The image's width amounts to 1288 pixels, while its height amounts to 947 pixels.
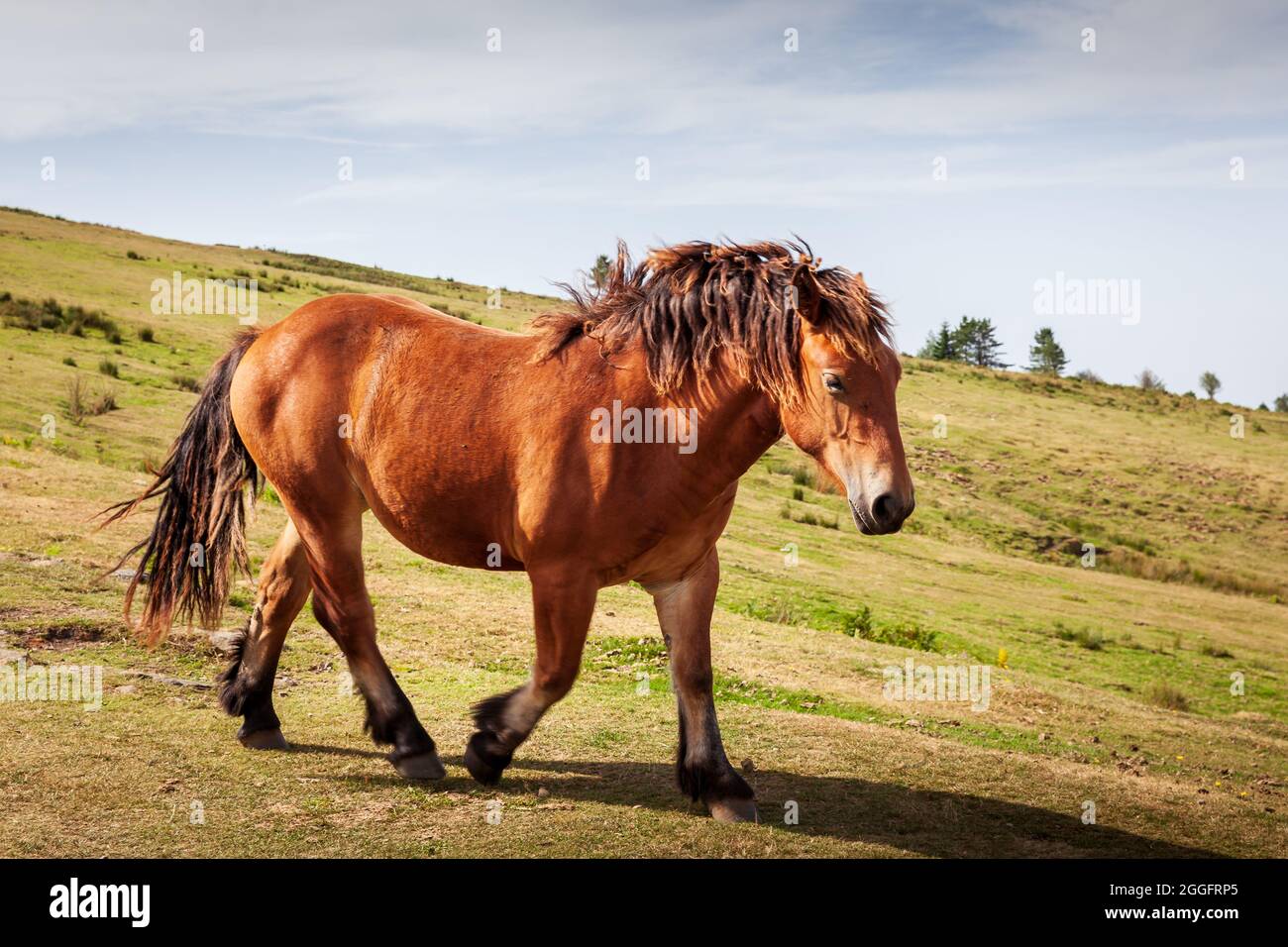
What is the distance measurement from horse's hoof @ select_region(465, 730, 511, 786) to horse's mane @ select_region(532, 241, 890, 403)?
2.24 m

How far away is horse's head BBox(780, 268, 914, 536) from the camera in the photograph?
5.30m

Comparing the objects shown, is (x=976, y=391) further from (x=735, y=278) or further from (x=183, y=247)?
(x=735, y=278)

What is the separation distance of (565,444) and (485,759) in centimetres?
193

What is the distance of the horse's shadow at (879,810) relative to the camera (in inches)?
245

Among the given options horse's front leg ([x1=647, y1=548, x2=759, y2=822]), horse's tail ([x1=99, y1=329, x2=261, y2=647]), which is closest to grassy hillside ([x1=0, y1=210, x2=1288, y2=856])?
horse's front leg ([x1=647, y1=548, x2=759, y2=822])

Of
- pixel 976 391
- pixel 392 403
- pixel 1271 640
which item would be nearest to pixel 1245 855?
pixel 392 403

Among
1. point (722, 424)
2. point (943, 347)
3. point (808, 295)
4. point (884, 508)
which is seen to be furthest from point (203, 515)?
point (943, 347)

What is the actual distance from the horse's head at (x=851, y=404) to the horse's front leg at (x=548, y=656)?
1.46 m

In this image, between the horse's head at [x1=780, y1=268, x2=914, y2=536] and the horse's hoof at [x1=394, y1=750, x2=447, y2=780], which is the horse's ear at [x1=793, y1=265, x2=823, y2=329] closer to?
the horse's head at [x1=780, y1=268, x2=914, y2=536]

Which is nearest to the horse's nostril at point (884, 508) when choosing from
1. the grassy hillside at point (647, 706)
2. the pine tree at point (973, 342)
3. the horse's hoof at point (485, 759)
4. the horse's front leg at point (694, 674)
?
the horse's front leg at point (694, 674)

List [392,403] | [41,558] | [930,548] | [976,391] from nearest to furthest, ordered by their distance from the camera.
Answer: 1. [392,403]
2. [41,558]
3. [930,548]
4. [976,391]

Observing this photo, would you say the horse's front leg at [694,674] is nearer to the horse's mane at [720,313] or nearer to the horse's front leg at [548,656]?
the horse's front leg at [548,656]

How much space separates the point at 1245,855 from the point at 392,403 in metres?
5.57

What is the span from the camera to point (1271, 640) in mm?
22438
